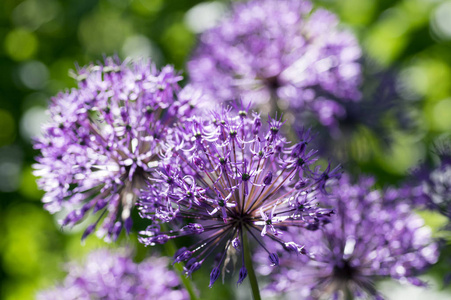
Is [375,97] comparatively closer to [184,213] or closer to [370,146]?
[370,146]

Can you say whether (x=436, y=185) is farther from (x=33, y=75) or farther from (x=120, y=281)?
(x=33, y=75)

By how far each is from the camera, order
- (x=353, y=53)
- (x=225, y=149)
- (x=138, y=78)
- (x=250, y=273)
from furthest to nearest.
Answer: (x=353, y=53)
(x=138, y=78)
(x=225, y=149)
(x=250, y=273)

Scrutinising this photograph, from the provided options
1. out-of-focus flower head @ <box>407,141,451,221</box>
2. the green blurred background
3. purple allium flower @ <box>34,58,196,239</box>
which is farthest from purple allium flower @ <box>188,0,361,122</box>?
purple allium flower @ <box>34,58,196,239</box>

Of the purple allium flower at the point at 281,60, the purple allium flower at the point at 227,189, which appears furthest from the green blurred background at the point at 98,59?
the purple allium flower at the point at 227,189

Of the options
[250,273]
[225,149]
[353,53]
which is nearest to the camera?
[250,273]

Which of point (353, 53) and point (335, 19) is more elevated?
point (335, 19)

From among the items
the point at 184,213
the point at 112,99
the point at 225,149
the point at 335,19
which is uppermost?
the point at 335,19

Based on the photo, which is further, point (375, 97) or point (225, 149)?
point (375, 97)

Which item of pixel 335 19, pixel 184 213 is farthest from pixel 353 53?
pixel 184 213

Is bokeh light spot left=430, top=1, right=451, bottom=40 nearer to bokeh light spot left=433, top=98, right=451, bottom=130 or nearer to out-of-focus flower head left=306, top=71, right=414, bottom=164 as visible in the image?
bokeh light spot left=433, top=98, right=451, bottom=130
